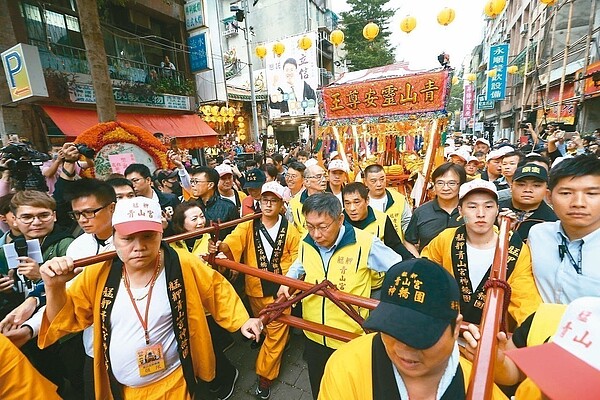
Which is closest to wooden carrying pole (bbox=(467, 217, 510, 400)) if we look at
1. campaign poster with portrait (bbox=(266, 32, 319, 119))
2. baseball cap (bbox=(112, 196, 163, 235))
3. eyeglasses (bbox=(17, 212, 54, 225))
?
baseball cap (bbox=(112, 196, 163, 235))

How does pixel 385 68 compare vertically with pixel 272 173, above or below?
above

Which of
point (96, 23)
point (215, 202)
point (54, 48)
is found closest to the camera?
point (215, 202)

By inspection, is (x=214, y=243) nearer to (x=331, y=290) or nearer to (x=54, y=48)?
(x=331, y=290)

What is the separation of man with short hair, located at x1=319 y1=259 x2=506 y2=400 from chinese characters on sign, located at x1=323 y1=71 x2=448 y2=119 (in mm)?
7266

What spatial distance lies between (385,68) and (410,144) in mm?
2410

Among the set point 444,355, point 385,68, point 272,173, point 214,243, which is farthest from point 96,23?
point 444,355

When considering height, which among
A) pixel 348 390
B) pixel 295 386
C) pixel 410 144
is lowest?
pixel 295 386

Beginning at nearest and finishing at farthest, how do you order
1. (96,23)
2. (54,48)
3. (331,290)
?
(331,290)
(96,23)
(54,48)

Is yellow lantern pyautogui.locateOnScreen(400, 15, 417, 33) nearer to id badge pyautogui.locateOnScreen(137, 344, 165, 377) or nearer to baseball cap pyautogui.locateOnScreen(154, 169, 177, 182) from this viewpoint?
baseball cap pyautogui.locateOnScreen(154, 169, 177, 182)

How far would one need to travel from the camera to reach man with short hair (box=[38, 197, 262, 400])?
1912mm

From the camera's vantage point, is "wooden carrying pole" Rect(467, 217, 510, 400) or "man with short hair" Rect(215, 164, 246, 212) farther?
"man with short hair" Rect(215, 164, 246, 212)

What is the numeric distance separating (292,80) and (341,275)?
23.6 meters

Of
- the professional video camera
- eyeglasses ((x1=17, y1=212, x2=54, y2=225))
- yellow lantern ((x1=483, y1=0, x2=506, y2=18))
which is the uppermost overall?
yellow lantern ((x1=483, y1=0, x2=506, y2=18))

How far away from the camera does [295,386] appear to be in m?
3.16
